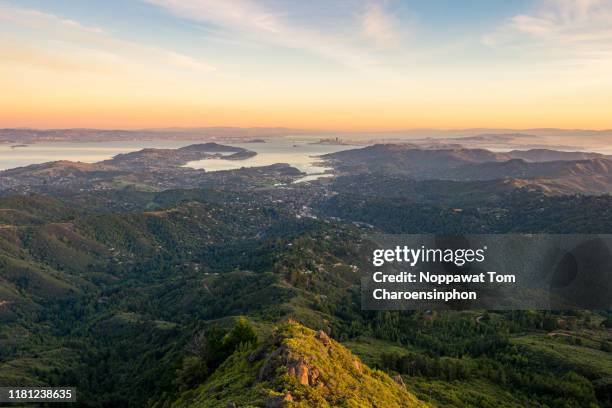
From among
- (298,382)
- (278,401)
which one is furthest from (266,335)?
(278,401)

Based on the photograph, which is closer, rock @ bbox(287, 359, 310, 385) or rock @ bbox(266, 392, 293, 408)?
rock @ bbox(266, 392, 293, 408)

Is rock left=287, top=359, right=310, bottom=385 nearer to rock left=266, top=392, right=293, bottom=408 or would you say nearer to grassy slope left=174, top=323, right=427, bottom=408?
grassy slope left=174, top=323, right=427, bottom=408

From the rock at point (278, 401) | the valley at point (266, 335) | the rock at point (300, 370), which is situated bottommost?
the valley at point (266, 335)

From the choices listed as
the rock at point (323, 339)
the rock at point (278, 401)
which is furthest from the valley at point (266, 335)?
the rock at point (323, 339)

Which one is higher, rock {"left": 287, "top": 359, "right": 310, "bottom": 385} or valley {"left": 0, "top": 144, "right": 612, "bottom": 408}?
rock {"left": 287, "top": 359, "right": 310, "bottom": 385}

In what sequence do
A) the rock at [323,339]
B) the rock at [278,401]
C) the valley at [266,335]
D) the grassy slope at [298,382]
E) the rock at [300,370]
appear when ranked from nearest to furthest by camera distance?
the rock at [278,401] → the grassy slope at [298,382] → the rock at [300,370] → the valley at [266,335] → the rock at [323,339]

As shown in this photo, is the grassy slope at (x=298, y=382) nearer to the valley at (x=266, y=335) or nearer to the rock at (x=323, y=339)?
the valley at (x=266, y=335)

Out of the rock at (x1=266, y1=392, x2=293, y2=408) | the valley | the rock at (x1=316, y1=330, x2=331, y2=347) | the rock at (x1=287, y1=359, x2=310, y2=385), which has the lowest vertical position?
the valley

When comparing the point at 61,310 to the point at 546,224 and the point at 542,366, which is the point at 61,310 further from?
the point at 546,224

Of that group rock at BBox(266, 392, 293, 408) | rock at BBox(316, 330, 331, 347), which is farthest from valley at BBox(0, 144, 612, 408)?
rock at BBox(316, 330, 331, 347)

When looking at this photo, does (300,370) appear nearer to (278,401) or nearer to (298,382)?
(298,382)

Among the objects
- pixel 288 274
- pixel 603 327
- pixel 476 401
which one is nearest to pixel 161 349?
pixel 288 274
